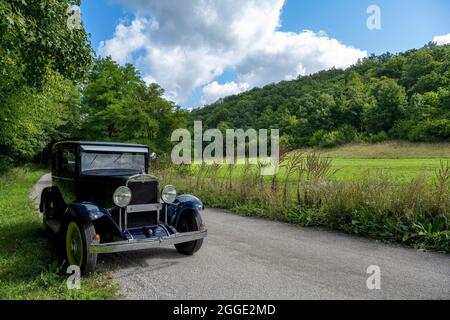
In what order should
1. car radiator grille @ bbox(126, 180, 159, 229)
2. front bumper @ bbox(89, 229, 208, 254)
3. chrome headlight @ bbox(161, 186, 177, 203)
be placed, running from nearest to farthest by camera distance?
front bumper @ bbox(89, 229, 208, 254) → car radiator grille @ bbox(126, 180, 159, 229) → chrome headlight @ bbox(161, 186, 177, 203)

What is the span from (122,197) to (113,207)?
1.17 ft

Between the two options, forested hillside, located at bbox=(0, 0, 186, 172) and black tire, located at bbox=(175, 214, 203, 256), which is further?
forested hillside, located at bbox=(0, 0, 186, 172)

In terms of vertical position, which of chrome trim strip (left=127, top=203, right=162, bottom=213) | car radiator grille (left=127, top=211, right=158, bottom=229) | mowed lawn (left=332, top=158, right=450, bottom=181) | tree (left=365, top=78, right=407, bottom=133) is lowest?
car radiator grille (left=127, top=211, right=158, bottom=229)

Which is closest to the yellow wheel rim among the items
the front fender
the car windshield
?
the car windshield

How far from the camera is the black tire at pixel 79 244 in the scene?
5.17 meters

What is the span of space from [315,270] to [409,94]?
9168cm

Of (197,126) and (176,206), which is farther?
(197,126)

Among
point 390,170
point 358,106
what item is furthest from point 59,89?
point 358,106

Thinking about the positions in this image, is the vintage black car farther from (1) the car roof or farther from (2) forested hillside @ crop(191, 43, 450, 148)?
(2) forested hillside @ crop(191, 43, 450, 148)

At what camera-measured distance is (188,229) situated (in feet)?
22.1

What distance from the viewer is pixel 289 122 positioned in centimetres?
7638

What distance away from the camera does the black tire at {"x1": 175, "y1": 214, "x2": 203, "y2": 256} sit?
21.1 feet
